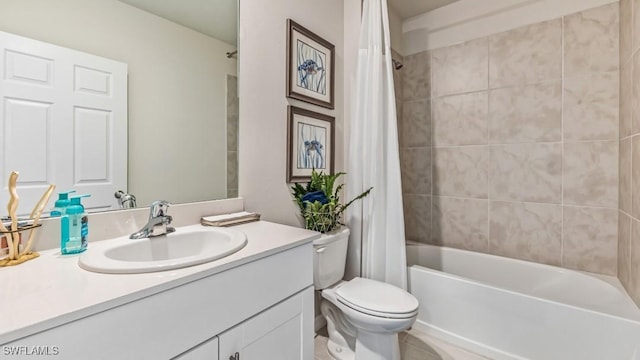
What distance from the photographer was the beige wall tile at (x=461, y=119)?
2.21m

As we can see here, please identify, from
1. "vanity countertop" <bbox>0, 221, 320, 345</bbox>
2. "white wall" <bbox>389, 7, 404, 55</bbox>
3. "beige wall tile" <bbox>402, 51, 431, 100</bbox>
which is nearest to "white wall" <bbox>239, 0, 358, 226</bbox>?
"vanity countertop" <bbox>0, 221, 320, 345</bbox>

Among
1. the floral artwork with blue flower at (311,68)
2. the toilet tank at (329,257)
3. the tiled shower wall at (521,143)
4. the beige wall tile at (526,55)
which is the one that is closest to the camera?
the toilet tank at (329,257)

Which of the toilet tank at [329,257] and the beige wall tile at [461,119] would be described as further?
the beige wall tile at [461,119]

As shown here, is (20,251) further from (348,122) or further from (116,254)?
(348,122)

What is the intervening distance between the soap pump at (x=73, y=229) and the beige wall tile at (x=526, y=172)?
99.1 inches

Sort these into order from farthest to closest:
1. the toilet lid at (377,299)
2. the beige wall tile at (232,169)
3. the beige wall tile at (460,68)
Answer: the beige wall tile at (460,68), the beige wall tile at (232,169), the toilet lid at (377,299)

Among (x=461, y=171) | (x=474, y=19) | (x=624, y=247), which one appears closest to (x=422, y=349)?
(x=624, y=247)

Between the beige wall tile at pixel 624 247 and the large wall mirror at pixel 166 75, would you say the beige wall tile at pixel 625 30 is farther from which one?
the large wall mirror at pixel 166 75

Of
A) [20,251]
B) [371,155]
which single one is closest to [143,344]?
[20,251]

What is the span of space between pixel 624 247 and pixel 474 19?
1920mm

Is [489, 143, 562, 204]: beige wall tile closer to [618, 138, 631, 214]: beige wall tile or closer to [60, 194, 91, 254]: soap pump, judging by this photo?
[618, 138, 631, 214]: beige wall tile

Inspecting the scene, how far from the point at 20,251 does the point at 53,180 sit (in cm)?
22

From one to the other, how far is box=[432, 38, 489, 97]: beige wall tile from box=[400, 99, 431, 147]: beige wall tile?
157mm

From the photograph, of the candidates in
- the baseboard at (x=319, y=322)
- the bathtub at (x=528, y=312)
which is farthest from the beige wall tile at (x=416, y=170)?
the baseboard at (x=319, y=322)
